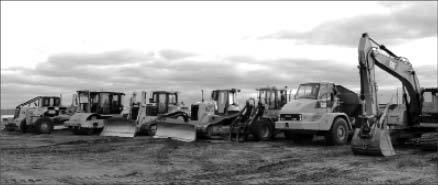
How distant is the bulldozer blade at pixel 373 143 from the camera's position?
1328 centimetres

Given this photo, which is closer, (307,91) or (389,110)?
(389,110)

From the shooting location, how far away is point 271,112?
1998cm

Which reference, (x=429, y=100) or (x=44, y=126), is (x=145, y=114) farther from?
(x=429, y=100)

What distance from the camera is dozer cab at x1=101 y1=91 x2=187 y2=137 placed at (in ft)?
71.1

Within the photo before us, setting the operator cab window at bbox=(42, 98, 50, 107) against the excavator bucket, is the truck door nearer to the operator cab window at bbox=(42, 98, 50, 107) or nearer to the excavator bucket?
the excavator bucket

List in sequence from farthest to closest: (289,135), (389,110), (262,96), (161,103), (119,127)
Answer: (161,103)
(119,127)
(262,96)
(289,135)
(389,110)

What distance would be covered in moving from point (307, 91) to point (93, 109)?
11736 millimetres

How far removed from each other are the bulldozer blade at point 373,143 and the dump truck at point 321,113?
2.55 metres

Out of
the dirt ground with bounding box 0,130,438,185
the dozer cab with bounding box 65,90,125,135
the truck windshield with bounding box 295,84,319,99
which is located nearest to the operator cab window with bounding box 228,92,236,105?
the truck windshield with bounding box 295,84,319,99

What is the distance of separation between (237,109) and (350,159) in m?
8.25

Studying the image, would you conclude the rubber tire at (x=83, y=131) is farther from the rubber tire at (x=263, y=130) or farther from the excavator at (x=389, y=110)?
the excavator at (x=389, y=110)

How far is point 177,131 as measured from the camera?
64.0 ft

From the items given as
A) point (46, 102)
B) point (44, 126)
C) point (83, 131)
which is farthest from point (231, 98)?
point (46, 102)

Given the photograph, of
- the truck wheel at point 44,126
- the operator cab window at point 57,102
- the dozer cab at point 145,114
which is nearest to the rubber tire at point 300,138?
the dozer cab at point 145,114
